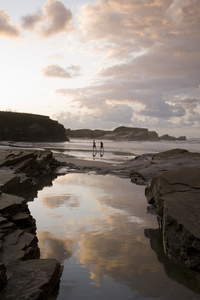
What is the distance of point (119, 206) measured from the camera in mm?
8883

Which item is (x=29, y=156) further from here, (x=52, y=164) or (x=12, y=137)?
(x=12, y=137)

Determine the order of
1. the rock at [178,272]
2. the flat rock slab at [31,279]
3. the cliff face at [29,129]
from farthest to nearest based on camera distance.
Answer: the cliff face at [29,129]
the rock at [178,272]
the flat rock slab at [31,279]

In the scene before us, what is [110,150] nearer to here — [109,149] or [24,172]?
[109,149]

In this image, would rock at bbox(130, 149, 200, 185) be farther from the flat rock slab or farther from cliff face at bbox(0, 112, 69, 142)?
cliff face at bbox(0, 112, 69, 142)

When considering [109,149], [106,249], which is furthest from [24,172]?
[109,149]

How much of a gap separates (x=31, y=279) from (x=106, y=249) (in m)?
2.03

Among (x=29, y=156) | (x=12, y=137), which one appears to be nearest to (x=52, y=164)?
(x=29, y=156)

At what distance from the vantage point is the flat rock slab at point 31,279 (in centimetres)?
350

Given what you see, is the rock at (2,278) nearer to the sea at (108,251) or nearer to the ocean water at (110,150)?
the sea at (108,251)

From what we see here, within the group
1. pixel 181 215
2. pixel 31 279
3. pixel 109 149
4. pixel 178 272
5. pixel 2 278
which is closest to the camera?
pixel 2 278

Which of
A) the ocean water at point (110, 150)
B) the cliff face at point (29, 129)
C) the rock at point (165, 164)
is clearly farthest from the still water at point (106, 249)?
the cliff face at point (29, 129)

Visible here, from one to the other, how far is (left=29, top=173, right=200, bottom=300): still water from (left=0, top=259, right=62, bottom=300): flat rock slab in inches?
12.4

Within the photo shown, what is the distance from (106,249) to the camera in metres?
5.49

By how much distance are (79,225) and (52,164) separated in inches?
518
